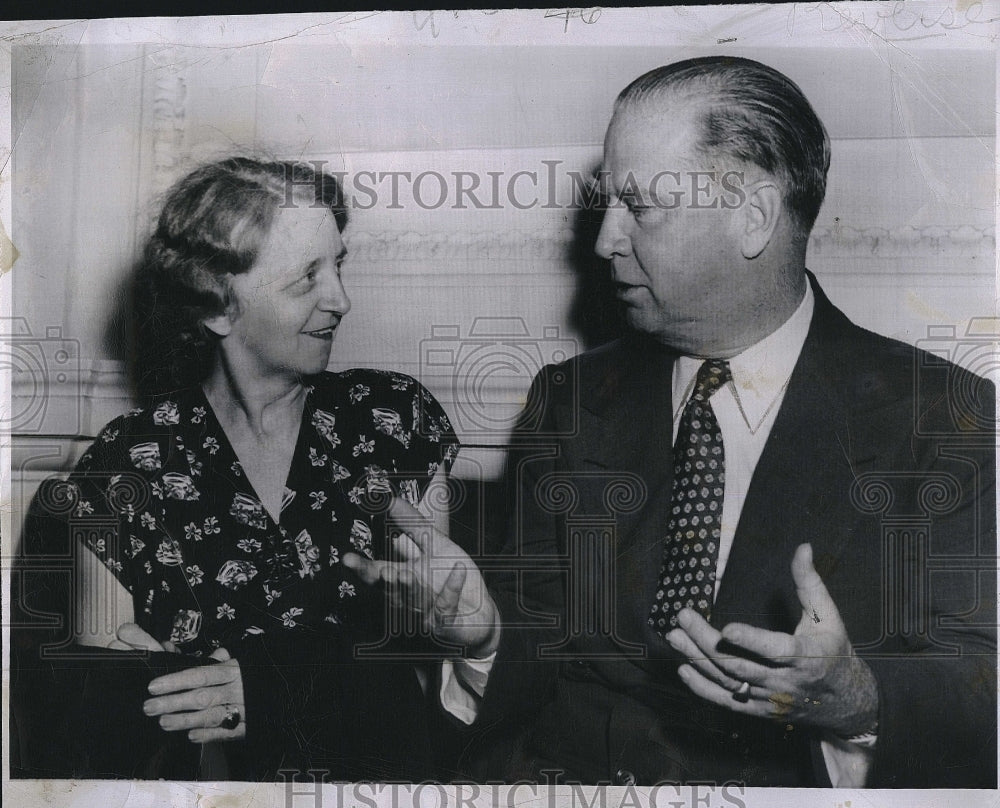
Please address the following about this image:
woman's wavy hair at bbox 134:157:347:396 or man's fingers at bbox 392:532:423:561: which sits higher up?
woman's wavy hair at bbox 134:157:347:396

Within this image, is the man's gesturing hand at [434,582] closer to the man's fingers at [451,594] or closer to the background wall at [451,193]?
the man's fingers at [451,594]

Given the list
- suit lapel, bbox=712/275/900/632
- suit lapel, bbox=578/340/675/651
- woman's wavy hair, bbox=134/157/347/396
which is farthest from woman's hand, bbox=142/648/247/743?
suit lapel, bbox=712/275/900/632

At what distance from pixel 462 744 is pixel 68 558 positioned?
72cm

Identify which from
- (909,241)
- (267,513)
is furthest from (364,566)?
(909,241)

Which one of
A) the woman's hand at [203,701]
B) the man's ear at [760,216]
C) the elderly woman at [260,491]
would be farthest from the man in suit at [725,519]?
the woman's hand at [203,701]

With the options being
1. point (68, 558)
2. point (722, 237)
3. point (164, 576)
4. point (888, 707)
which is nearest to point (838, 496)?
point (888, 707)

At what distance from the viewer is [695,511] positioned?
157 cm

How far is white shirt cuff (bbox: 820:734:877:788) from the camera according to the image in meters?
1.57

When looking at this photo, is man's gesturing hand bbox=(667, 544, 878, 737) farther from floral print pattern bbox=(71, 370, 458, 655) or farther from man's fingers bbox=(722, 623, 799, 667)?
floral print pattern bbox=(71, 370, 458, 655)

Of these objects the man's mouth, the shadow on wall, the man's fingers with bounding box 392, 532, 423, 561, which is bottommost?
the man's fingers with bounding box 392, 532, 423, 561

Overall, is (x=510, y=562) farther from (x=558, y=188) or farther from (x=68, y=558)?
(x=68, y=558)

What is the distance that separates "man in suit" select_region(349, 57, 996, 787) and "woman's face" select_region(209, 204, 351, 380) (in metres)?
0.36

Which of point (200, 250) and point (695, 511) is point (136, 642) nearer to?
point (200, 250)

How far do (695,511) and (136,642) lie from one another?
93cm
